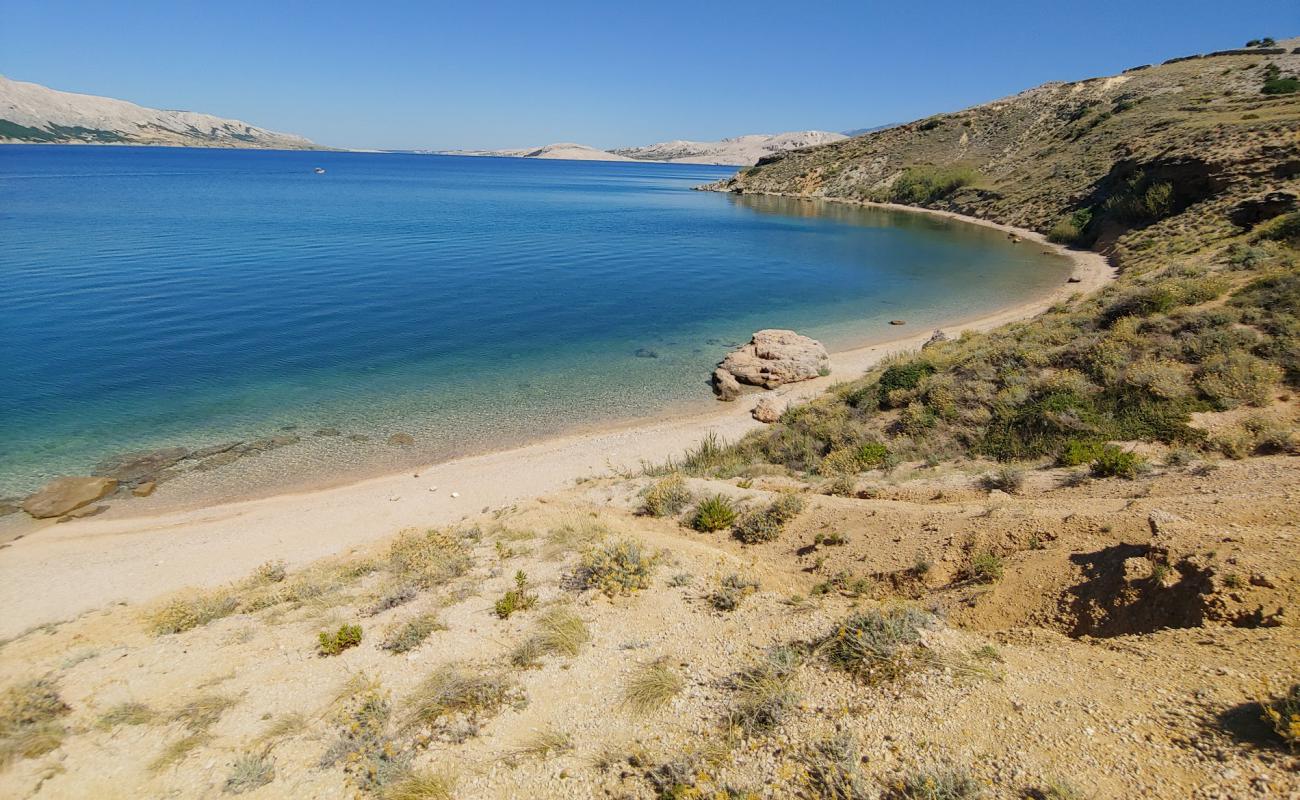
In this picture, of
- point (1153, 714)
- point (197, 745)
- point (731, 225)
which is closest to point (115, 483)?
point (197, 745)

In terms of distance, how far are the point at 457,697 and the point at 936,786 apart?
5095 millimetres

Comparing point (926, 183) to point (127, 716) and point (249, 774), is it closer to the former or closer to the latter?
point (249, 774)

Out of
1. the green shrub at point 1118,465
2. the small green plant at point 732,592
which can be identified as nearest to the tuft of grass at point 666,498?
the small green plant at point 732,592

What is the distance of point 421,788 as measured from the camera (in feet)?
17.8

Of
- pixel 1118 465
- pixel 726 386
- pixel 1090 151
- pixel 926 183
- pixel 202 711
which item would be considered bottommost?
pixel 726 386

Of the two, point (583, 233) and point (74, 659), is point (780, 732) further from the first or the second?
point (583, 233)

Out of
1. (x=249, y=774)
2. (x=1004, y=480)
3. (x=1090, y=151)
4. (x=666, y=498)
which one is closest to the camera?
(x=249, y=774)

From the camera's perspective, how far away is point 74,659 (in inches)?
342

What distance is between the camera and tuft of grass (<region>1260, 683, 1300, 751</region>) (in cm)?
414

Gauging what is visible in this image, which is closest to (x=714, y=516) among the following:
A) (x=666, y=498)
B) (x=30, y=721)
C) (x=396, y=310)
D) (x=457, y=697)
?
(x=666, y=498)

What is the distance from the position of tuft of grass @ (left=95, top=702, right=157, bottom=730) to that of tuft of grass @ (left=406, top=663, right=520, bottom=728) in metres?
3.36

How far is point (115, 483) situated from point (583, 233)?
51563mm

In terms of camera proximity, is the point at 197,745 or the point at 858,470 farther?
the point at 858,470

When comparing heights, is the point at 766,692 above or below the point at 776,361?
above
